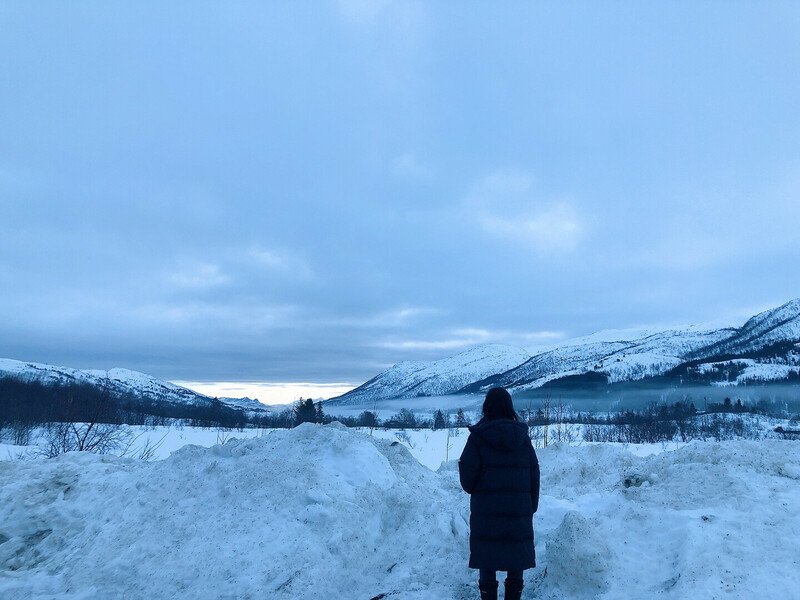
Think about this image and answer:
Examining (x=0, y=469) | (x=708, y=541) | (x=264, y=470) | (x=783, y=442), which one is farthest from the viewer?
(x=0, y=469)

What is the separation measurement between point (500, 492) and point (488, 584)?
1.03m

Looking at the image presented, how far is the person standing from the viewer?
518 centimetres

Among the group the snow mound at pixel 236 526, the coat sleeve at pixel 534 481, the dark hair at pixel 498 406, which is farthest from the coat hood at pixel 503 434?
the snow mound at pixel 236 526

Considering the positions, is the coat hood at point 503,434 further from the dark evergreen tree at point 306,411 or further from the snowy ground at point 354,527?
the dark evergreen tree at point 306,411

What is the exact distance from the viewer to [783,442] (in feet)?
30.8

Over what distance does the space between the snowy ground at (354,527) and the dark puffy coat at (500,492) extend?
1.46 metres

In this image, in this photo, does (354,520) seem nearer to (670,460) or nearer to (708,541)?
(708,541)

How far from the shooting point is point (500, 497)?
518 cm

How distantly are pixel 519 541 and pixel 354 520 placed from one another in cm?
344

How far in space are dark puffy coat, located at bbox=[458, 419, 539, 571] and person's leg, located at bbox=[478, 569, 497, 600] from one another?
17 cm

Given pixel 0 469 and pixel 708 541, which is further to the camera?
pixel 0 469

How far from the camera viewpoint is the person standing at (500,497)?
5184 mm

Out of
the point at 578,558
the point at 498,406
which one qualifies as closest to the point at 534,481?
the point at 498,406

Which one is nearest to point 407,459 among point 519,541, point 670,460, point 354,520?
point 354,520
